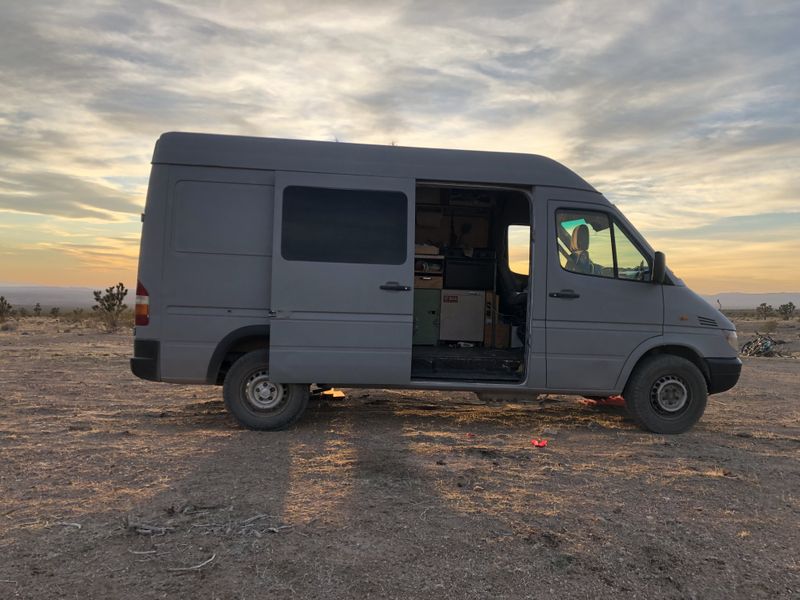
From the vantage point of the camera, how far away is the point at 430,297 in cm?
749

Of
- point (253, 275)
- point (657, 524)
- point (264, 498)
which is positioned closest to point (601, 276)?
point (657, 524)

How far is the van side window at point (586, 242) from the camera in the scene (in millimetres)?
6094

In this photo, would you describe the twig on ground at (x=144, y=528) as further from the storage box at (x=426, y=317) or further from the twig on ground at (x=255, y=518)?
the storage box at (x=426, y=317)

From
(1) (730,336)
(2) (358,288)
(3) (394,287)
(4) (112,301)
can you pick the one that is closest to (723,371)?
(1) (730,336)

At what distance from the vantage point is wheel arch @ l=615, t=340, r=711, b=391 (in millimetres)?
6098

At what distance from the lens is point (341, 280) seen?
5828 millimetres

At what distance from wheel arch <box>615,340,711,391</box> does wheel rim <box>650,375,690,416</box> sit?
28 cm

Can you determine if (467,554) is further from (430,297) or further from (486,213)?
(486,213)

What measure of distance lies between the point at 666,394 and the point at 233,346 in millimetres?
4688

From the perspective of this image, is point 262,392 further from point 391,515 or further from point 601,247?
point 601,247

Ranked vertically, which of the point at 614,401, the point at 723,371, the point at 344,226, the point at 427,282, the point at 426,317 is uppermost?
the point at 344,226

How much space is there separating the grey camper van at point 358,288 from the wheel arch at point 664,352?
15mm

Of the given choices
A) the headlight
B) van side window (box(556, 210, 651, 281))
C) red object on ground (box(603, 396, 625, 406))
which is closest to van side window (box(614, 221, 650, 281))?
van side window (box(556, 210, 651, 281))

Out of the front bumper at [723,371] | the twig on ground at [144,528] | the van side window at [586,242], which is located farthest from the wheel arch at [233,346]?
the front bumper at [723,371]
